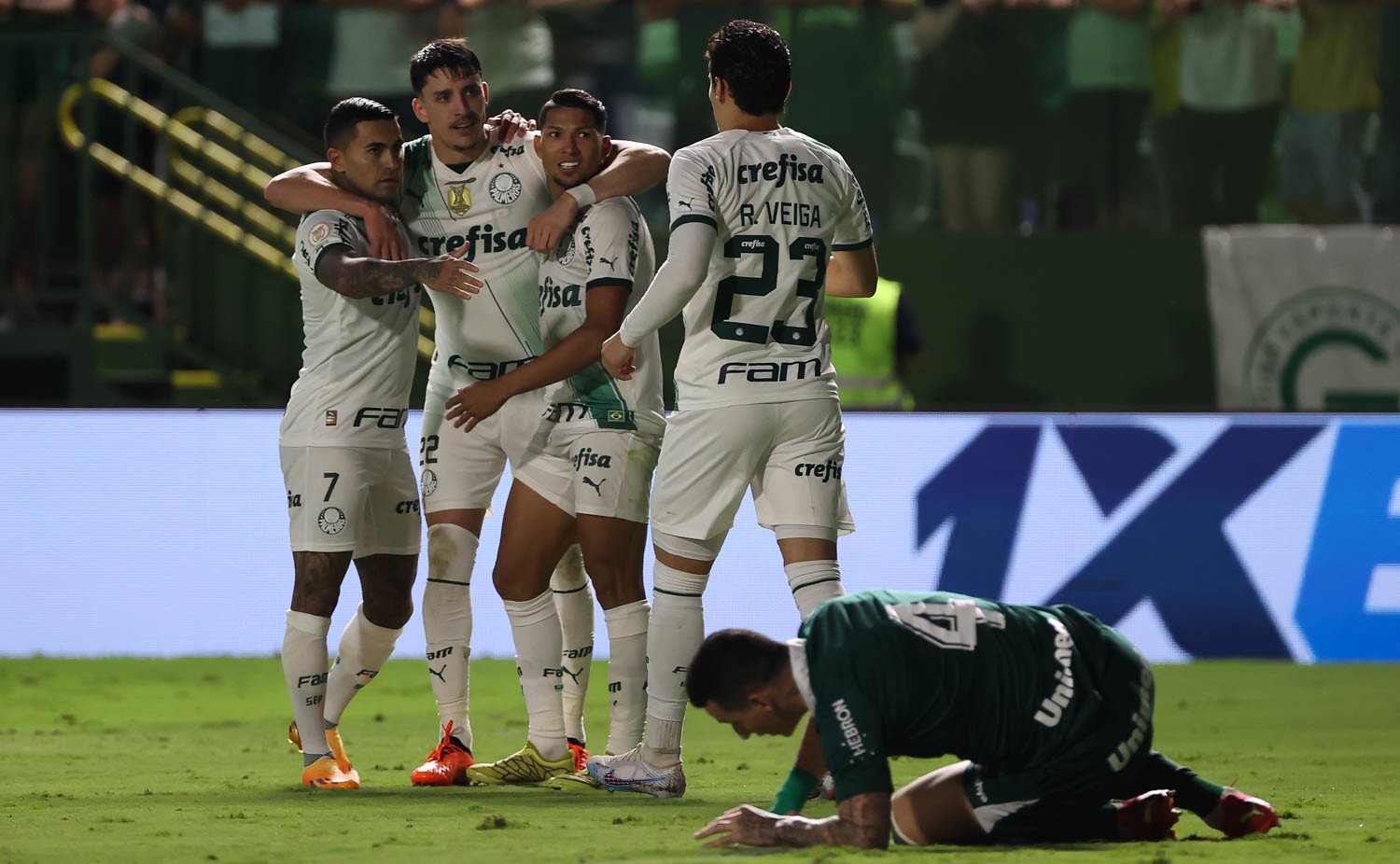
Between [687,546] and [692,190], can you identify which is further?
[687,546]

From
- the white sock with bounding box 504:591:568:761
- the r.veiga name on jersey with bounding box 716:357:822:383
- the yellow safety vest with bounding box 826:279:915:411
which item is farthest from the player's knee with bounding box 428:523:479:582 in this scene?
the yellow safety vest with bounding box 826:279:915:411

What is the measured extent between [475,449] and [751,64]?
1585 millimetres

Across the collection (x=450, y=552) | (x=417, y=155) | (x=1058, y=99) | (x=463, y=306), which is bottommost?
(x=450, y=552)

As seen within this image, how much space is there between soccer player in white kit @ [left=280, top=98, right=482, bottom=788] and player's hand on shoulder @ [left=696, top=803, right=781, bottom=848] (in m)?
1.88

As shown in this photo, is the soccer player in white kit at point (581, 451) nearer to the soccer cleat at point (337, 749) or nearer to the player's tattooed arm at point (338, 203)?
the soccer cleat at point (337, 749)

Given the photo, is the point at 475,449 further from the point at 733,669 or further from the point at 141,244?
the point at 141,244

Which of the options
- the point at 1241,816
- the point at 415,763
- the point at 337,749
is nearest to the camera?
the point at 1241,816

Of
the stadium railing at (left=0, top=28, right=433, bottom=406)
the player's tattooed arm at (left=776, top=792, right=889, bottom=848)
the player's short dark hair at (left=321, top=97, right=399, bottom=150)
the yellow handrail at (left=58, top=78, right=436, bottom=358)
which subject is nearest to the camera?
the player's tattooed arm at (left=776, top=792, right=889, bottom=848)

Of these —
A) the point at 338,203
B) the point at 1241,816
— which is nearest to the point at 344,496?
the point at 338,203

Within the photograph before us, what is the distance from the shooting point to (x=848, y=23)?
40.9ft

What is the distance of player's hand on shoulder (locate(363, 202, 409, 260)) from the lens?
20.2 ft

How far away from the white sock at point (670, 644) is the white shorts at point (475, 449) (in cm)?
78

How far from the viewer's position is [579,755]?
6355mm

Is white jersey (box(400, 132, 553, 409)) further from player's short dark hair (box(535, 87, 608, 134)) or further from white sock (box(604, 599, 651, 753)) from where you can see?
white sock (box(604, 599, 651, 753))
